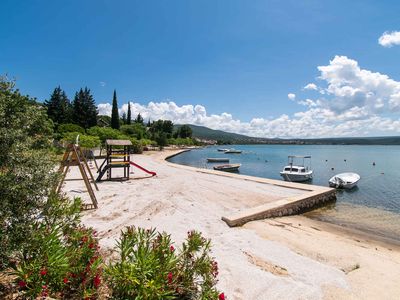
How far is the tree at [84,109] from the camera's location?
60.5 m

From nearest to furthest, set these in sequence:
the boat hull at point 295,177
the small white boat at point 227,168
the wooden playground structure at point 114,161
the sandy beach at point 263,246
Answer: the sandy beach at point 263,246 < the wooden playground structure at point 114,161 < the boat hull at point 295,177 < the small white boat at point 227,168

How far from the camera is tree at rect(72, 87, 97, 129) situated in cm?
6051

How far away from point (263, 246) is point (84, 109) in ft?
216

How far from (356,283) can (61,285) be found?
5272 mm

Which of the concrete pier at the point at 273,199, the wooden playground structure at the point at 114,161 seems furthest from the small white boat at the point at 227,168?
the wooden playground structure at the point at 114,161

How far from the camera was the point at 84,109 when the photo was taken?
202 feet

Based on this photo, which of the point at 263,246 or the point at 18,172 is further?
the point at 263,246

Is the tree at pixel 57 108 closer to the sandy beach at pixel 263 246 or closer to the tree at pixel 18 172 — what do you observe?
the sandy beach at pixel 263 246

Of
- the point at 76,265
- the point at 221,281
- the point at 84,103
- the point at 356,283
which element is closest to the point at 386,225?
the point at 356,283

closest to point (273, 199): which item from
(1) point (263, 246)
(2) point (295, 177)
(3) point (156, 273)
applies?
(1) point (263, 246)

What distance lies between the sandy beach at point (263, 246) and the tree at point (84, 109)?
2202 inches

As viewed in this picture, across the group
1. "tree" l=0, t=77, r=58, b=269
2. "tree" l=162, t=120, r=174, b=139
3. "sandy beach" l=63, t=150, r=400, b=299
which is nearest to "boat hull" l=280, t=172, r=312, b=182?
"sandy beach" l=63, t=150, r=400, b=299

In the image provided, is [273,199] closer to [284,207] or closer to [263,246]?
[284,207]

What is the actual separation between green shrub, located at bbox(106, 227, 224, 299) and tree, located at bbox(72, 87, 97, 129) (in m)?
64.8
